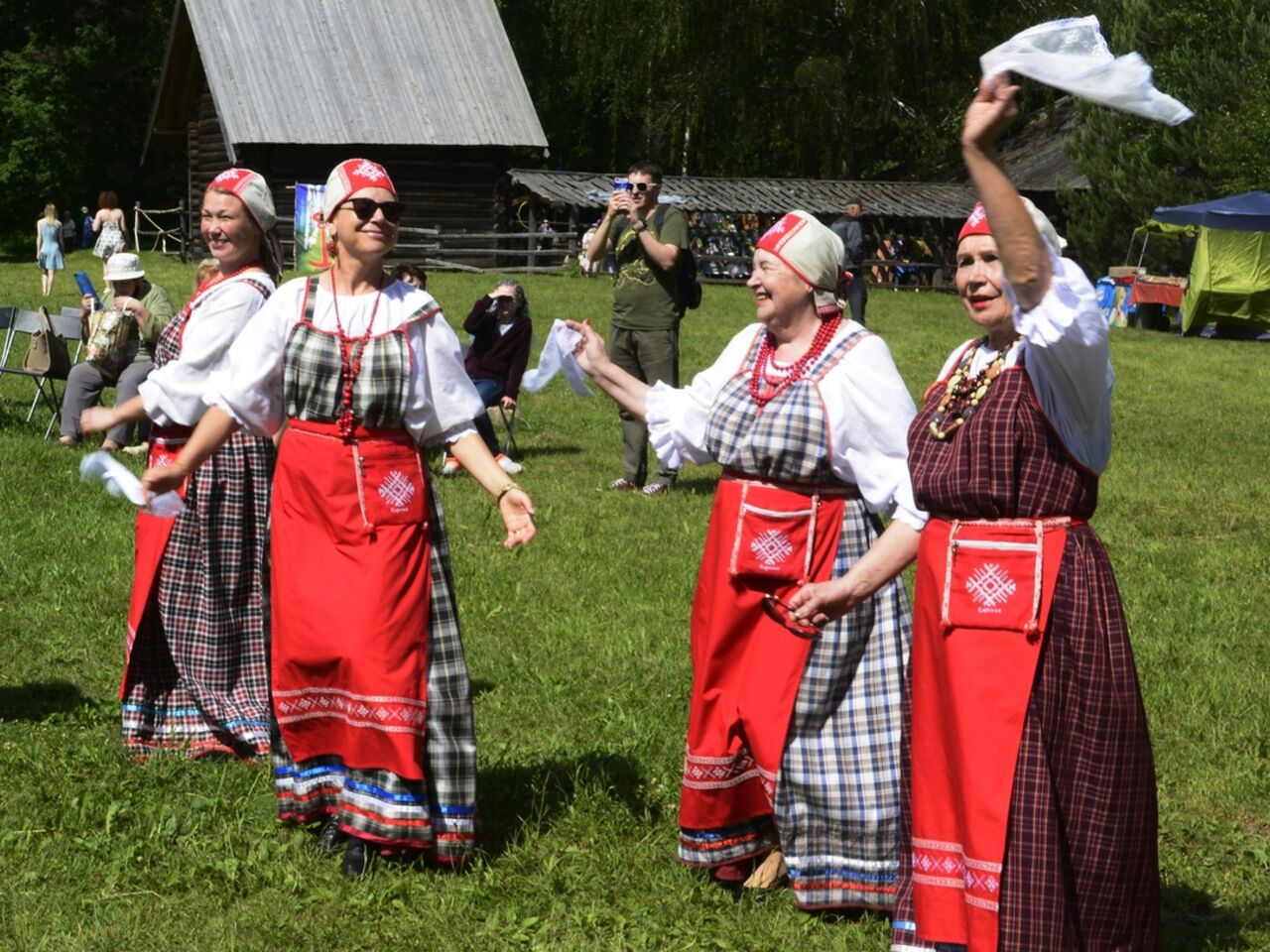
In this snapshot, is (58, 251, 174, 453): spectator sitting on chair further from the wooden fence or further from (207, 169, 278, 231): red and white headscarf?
the wooden fence

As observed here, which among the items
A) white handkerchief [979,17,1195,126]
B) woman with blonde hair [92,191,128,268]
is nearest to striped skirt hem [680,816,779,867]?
white handkerchief [979,17,1195,126]

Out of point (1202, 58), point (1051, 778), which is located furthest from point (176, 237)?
point (1051, 778)

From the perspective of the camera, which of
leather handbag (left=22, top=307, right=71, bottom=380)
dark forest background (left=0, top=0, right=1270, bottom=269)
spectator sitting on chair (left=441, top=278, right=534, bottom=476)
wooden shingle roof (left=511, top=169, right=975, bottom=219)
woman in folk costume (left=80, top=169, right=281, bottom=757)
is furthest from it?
dark forest background (left=0, top=0, right=1270, bottom=269)

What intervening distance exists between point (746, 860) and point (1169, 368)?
1786 centimetres

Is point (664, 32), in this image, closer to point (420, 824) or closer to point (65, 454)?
point (65, 454)

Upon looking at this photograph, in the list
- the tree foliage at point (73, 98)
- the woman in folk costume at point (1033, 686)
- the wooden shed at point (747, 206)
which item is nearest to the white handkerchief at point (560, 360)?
the woman in folk costume at point (1033, 686)

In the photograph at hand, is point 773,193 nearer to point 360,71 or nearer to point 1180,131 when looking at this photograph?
point 1180,131

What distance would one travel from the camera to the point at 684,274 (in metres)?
10.9

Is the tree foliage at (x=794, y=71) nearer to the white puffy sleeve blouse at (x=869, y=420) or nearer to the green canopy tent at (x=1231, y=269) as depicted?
the green canopy tent at (x=1231, y=269)

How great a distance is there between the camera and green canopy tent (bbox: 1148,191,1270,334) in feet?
89.1

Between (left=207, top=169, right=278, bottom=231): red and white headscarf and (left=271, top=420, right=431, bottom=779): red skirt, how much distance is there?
3.44 feet

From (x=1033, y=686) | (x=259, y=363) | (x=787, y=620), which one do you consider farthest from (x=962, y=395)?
(x=259, y=363)

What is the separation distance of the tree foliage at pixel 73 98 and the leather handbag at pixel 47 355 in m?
29.0

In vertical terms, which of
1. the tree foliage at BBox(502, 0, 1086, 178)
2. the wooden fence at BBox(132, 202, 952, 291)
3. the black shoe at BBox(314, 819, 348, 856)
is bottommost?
the wooden fence at BBox(132, 202, 952, 291)
